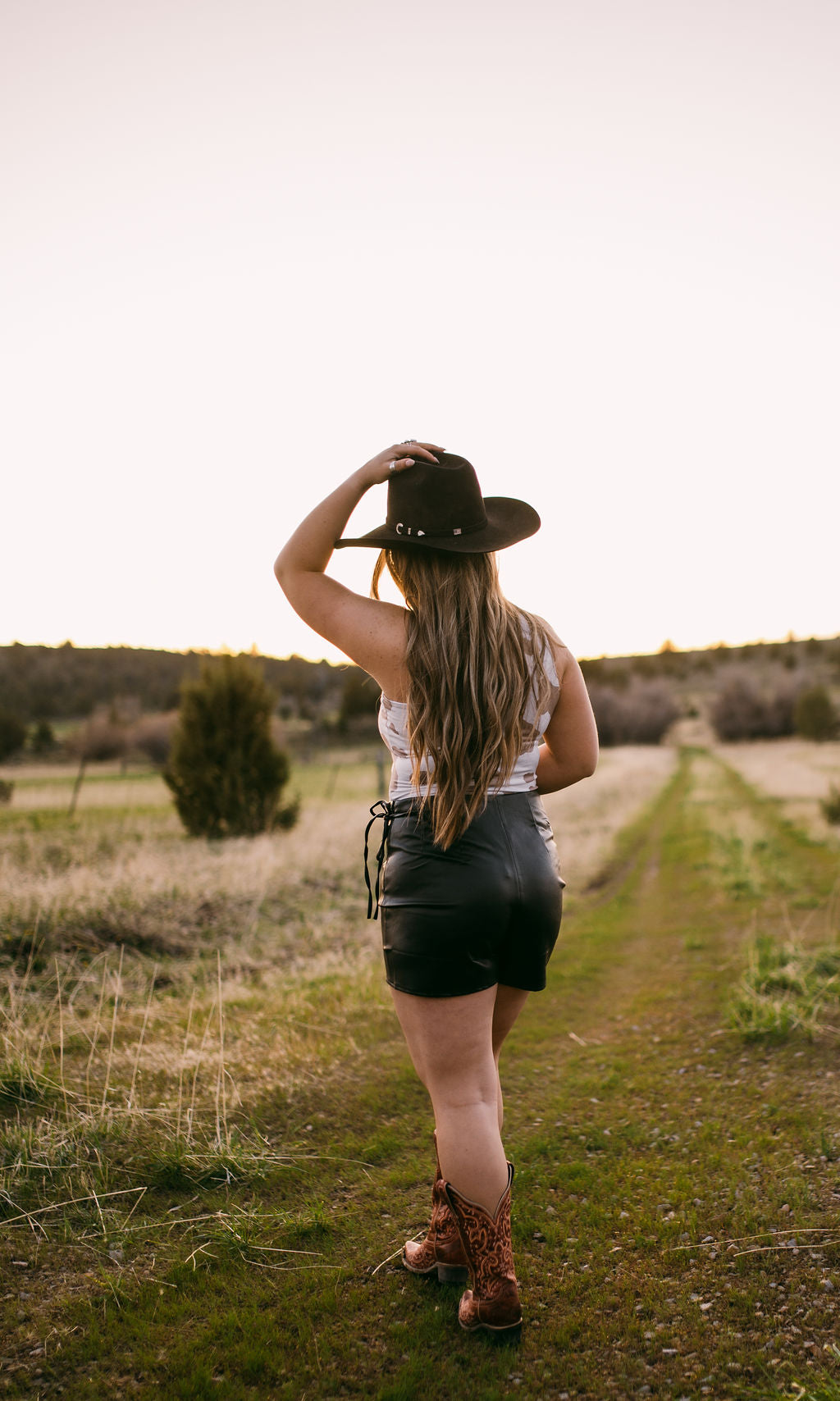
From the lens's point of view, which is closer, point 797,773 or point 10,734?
point 10,734

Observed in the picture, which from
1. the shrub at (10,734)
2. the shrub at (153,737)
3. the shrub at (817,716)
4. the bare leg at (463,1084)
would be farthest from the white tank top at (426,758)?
the shrub at (817,716)

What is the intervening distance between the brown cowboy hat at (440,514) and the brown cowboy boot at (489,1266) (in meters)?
1.75

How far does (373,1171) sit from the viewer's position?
133 inches

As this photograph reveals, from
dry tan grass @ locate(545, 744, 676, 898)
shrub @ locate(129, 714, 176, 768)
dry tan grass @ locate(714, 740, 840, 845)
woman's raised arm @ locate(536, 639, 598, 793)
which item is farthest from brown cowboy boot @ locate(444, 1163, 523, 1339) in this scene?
shrub @ locate(129, 714, 176, 768)

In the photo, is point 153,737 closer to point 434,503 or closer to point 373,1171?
point 373,1171

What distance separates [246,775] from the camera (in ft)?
43.4

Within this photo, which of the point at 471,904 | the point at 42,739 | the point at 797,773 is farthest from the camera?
the point at 42,739

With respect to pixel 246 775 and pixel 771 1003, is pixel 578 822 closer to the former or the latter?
pixel 246 775

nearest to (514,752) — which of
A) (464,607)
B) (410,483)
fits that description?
(464,607)

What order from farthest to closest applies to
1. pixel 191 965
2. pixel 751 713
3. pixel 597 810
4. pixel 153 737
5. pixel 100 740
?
pixel 751 713, pixel 153 737, pixel 100 740, pixel 597 810, pixel 191 965

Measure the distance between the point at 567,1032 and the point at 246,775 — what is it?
9.03 metres

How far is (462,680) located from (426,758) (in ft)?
0.80

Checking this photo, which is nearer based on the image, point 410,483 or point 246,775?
point 410,483

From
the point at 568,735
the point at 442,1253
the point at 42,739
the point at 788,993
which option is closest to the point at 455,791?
the point at 568,735
